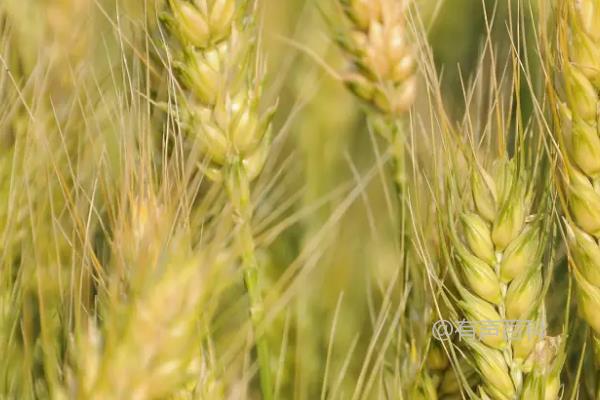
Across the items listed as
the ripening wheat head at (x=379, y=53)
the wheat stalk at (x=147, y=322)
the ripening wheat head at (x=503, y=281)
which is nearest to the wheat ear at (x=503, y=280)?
the ripening wheat head at (x=503, y=281)

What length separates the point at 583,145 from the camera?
2.67 ft

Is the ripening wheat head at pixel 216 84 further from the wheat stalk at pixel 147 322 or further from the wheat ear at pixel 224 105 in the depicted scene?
the wheat stalk at pixel 147 322

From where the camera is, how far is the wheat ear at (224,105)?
871mm

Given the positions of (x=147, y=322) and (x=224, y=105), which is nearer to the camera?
(x=147, y=322)

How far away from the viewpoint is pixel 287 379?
1.03m

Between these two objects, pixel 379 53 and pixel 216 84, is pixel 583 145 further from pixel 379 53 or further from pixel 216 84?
pixel 216 84

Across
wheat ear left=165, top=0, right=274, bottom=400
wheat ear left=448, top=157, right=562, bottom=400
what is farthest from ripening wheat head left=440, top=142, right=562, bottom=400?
wheat ear left=165, top=0, right=274, bottom=400

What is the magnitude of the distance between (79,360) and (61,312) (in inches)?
6.2

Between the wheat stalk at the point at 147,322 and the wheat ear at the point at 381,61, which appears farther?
the wheat ear at the point at 381,61

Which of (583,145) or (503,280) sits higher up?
(583,145)

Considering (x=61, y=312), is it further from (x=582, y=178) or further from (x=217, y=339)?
(x=582, y=178)

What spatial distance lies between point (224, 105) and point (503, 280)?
268mm

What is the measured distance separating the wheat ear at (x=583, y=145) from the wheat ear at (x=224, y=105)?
0.26 metres

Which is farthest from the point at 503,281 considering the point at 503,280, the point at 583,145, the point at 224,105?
the point at 224,105
